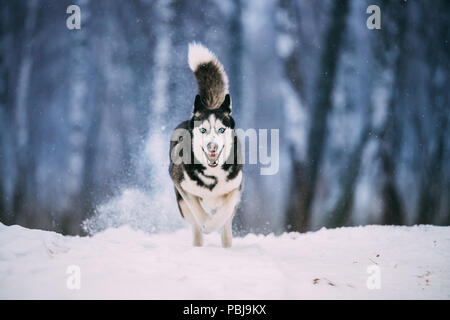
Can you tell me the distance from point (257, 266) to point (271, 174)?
2954 mm

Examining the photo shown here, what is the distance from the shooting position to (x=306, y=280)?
8.73ft

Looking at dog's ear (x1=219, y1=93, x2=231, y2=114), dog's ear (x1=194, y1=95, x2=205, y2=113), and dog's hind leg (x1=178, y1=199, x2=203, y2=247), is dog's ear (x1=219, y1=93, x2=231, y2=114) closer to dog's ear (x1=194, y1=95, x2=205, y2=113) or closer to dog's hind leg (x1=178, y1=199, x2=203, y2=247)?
dog's ear (x1=194, y1=95, x2=205, y2=113)

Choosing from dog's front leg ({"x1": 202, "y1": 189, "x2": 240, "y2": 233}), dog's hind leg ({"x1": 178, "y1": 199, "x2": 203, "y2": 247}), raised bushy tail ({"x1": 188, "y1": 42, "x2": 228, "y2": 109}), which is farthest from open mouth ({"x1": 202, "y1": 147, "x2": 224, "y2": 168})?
dog's hind leg ({"x1": 178, "y1": 199, "x2": 203, "y2": 247})

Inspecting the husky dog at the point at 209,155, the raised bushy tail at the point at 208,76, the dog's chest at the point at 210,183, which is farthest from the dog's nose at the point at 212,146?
the raised bushy tail at the point at 208,76

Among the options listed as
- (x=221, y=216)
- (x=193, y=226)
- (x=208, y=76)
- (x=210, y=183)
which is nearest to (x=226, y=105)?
(x=208, y=76)

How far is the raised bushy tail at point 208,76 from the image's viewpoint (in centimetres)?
404

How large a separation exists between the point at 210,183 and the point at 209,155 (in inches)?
15.4

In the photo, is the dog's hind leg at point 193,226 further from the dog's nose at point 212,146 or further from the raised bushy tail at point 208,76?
the raised bushy tail at point 208,76

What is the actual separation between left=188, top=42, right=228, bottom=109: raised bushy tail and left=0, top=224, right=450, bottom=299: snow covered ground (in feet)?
6.45

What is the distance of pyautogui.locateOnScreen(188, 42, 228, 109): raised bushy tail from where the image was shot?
4.04 meters
